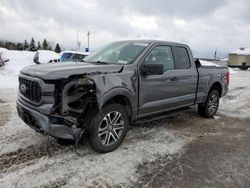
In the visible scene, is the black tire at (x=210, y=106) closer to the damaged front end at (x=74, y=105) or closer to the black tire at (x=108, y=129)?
the black tire at (x=108, y=129)

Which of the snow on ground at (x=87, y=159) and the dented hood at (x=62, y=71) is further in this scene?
the dented hood at (x=62, y=71)

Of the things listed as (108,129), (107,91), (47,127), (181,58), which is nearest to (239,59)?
(181,58)

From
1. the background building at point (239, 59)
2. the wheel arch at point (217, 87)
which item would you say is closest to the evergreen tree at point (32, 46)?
the background building at point (239, 59)

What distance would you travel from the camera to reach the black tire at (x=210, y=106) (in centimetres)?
667

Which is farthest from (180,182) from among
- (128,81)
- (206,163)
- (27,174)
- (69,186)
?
(27,174)

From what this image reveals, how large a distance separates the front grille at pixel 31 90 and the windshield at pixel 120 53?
144cm

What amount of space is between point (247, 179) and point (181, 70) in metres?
2.68

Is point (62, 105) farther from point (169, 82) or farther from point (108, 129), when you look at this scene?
point (169, 82)

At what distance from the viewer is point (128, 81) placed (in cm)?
421

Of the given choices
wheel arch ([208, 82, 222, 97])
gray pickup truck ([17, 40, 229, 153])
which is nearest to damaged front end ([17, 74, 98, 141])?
gray pickup truck ([17, 40, 229, 153])

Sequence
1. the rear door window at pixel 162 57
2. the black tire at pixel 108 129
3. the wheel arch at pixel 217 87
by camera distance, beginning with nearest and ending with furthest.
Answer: the black tire at pixel 108 129, the rear door window at pixel 162 57, the wheel arch at pixel 217 87

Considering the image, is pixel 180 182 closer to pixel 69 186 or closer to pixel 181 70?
pixel 69 186

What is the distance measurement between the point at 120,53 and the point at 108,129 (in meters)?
1.62

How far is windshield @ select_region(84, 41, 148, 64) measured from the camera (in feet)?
15.2
